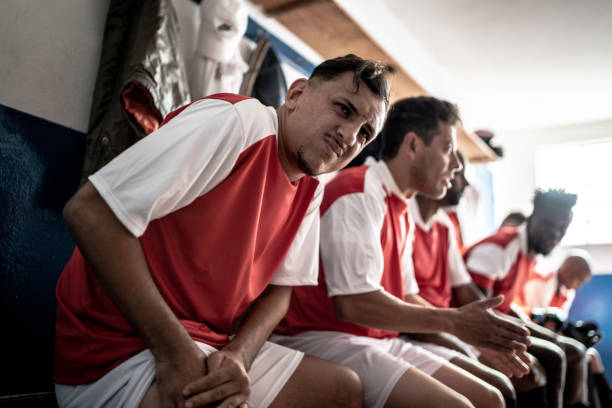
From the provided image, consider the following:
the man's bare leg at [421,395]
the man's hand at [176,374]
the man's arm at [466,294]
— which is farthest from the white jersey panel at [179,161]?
the man's arm at [466,294]

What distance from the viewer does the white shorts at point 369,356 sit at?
116 cm

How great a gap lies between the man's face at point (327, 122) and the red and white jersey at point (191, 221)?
59mm

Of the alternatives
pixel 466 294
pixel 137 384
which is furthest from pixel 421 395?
pixel 466 294

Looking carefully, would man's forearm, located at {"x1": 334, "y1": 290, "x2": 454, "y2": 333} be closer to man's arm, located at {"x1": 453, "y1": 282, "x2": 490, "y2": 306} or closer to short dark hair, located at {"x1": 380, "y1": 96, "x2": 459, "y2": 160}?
short dark hair, located at {"x1": 380, "y1": 96, "x2": 459, "y2": 160}

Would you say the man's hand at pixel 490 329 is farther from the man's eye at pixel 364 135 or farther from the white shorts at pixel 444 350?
the man's eye at pixel 364 135

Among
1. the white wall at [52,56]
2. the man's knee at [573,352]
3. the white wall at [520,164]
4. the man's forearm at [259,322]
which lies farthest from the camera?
the white wall at [520,164]

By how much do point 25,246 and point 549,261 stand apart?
5.70 metres

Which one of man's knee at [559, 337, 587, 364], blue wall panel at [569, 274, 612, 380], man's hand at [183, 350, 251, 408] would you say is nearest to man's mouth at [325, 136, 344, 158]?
man's hand at [183, 350, 251, 408]

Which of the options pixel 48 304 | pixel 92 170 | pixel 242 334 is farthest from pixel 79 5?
pixel 242 334

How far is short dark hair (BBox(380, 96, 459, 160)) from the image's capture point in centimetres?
170

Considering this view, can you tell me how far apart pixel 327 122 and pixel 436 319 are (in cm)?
68

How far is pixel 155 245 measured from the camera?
2.84ft

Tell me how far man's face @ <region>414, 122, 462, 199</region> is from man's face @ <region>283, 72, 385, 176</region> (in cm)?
66

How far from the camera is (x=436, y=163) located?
166 centimetres
